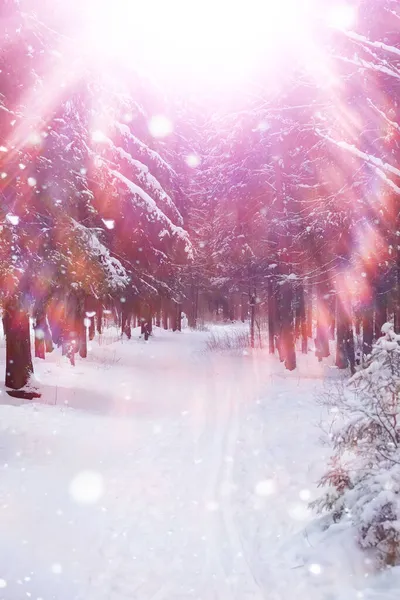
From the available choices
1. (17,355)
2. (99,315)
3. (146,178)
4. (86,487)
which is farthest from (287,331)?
(86,487)

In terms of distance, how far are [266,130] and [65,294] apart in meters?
11.5

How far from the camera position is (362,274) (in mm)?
14141

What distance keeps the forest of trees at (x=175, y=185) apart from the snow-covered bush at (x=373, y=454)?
3.91 m

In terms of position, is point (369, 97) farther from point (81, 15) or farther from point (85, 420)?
point (85, 420)

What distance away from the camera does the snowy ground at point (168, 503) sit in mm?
4516

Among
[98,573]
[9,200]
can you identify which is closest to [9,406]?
[9,200]

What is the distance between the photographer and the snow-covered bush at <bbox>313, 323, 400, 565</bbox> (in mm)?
4402

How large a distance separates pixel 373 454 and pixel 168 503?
279 cm

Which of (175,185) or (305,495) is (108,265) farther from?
(305,495)

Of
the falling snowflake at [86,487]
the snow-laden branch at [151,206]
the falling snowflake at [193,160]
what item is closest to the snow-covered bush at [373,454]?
the falling snowflake at [86,487]

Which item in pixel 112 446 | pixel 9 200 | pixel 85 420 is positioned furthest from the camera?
pixel 85 420

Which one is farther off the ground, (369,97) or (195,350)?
(369,97)

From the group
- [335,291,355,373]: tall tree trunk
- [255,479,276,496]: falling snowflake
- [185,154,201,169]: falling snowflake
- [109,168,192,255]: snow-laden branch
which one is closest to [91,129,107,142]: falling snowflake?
[109,168,192,255]: snow-laden branch

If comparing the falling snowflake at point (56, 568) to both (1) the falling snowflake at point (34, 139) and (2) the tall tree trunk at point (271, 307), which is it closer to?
(1) the falling snowflake at point (34, 139)
